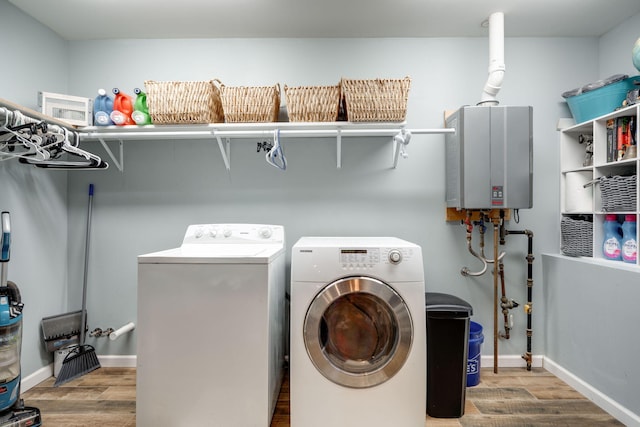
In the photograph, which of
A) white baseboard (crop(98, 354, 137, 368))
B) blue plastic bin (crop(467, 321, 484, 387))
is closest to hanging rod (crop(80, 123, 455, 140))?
blue plastic bin (crop(467, 321, 484, 387))

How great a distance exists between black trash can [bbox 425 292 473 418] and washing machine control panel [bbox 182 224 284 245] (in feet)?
3.48

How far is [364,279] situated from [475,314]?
1.26 metres

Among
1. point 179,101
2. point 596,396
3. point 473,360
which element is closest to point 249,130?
point 179,101

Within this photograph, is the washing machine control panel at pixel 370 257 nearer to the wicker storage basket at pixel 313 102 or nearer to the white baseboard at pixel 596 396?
the wicker storage basket at pixel 313 102

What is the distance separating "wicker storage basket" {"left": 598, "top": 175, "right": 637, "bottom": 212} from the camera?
6.09 ft

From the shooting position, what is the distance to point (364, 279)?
173 centimetres

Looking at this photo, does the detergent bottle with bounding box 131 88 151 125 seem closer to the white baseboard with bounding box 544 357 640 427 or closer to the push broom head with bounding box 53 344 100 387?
the push broom head with bounding box 53 344 100 387

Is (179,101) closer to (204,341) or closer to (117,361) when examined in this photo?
(204,341)

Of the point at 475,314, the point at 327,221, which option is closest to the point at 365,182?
the point at 327,221

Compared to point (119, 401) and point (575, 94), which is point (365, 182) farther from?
point (119, 401)

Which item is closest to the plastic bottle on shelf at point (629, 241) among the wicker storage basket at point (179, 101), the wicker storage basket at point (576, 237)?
the wicker storage basket at point (576, 237)

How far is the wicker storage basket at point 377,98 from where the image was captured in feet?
6.73

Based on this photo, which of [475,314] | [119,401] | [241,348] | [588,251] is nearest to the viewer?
[241,348]

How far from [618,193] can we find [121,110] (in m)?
3.08
